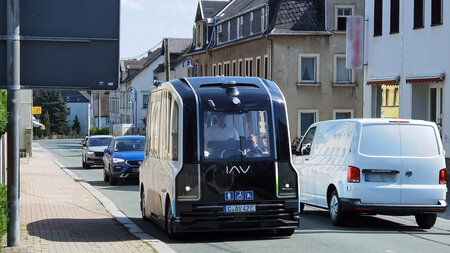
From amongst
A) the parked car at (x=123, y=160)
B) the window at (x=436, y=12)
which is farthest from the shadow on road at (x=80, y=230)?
→ the window at (x=436, y=12)

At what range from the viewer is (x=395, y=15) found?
34.8 meters

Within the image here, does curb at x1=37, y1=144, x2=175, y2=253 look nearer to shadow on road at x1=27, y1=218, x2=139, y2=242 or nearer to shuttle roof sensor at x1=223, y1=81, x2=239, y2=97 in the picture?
shadow on road at x1=27, y1=218, x2=139, y2=242

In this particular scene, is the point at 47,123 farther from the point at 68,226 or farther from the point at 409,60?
the point at 68,226

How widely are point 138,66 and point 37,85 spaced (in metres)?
110

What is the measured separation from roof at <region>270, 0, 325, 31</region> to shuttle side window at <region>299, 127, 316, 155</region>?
36502 millimetres

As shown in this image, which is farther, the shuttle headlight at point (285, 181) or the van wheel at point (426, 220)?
the van wheel at point (426, 220)

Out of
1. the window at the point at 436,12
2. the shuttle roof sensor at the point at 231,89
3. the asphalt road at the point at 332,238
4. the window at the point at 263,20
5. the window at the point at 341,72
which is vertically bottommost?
the asphalt road at the point at 332,238

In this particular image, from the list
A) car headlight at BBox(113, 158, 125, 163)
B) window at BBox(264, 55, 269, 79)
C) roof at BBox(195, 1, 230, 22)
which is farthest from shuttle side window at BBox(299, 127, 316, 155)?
roof at BBox(195, 1, 230, 22)

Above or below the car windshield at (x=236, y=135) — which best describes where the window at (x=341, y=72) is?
above

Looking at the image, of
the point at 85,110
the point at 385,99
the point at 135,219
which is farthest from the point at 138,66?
the point at 135,219

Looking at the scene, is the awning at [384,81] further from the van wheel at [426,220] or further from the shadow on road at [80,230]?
the shadow on road at [80,230]

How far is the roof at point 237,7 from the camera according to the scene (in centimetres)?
5994

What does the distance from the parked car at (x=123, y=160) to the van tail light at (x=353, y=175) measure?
14.8 m

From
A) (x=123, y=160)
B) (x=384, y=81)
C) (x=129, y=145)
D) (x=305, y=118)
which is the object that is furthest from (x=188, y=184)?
(x=305, y=118)
